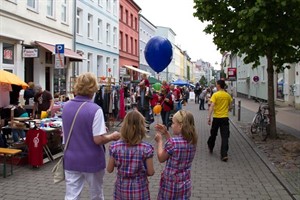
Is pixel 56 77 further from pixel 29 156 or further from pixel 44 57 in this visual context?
pixel 29 156

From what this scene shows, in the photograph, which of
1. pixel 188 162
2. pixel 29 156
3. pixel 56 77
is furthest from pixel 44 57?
pixel 188 162

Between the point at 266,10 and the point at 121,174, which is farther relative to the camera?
the point at 266,10

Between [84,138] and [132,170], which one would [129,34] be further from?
[132,170]

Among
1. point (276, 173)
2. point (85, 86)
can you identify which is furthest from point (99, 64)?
point (85, 86)

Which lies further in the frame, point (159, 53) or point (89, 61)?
point (89, 61)

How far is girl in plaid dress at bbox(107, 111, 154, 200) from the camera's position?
12.2 feet

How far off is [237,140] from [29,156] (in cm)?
688

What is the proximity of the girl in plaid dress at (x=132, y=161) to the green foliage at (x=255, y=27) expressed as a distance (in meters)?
6.77

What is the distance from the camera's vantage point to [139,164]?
3732mm

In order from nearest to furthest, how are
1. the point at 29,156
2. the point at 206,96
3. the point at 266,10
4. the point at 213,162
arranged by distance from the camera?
1. the point at 29,156
2. the point at 213,162
3. the point at 266,10
4. the point at 206,96

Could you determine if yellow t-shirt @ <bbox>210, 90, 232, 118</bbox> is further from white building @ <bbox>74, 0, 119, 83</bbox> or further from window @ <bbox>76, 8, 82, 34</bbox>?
window @ <bbox>76, 8, 82, 34</bbox>

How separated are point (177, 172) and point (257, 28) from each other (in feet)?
23.0

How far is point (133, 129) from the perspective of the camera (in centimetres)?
377

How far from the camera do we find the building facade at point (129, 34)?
1580 inches
